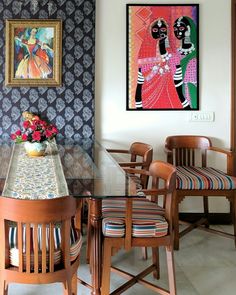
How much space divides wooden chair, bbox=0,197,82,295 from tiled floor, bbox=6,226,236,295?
725 millimetres

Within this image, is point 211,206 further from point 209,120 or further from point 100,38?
point 100,38

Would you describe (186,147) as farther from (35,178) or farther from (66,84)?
(35,178)

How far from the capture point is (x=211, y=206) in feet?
13.0

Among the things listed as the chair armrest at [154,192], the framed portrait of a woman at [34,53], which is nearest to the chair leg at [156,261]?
the chair armrest at [154,192]

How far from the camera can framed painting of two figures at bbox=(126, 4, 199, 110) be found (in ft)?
12.3

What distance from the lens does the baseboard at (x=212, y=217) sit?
3.90m

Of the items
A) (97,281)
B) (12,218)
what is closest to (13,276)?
(12,218)

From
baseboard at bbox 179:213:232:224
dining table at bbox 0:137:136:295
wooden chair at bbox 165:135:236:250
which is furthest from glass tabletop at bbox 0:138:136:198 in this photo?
baseboard at bbox 179:213:232:224

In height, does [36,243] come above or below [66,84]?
below

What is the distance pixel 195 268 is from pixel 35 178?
148cm

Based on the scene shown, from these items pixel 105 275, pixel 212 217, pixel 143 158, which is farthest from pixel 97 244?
pixel 212 217

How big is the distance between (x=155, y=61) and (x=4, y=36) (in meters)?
1.58

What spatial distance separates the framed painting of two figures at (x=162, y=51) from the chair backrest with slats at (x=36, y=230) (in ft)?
7.67

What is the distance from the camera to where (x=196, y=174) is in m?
3.29
